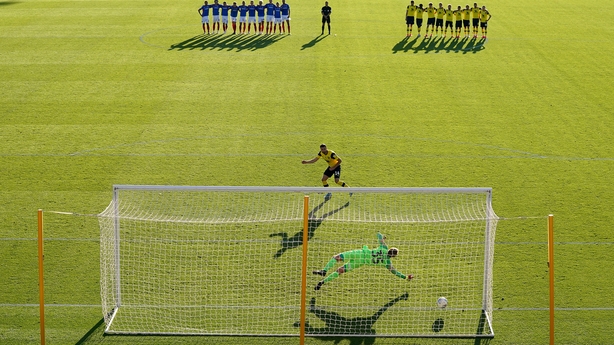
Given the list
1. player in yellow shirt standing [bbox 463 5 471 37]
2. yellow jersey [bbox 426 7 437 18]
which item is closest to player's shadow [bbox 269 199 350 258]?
yellow jersey [bbox 426 7 437 18]

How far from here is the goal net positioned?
1255cm

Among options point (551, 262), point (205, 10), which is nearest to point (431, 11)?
point (205, 10)

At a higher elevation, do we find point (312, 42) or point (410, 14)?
point (410, 14)

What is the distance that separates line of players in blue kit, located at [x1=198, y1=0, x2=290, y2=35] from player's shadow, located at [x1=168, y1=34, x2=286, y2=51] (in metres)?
0.60

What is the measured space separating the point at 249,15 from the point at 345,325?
70.7 feet

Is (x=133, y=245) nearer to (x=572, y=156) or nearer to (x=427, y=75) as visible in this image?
(x=572, y=156)

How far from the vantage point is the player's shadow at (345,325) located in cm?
1217

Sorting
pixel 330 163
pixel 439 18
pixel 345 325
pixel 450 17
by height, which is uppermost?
pixel 450 17

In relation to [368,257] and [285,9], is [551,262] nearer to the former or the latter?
[368,257]

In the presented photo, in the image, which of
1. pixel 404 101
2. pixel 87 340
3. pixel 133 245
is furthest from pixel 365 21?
pixel 87 340

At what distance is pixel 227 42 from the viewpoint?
30.8 metres

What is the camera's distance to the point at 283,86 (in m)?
25.2

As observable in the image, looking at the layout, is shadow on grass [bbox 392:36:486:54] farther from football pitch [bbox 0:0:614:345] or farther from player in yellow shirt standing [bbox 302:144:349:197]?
player in yellow shirt standing [bbox 302:144:349:197]

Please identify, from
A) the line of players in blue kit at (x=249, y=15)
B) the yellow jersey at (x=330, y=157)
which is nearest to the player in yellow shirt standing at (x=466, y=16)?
the line of players in blue kit at (x=249, y=15)
